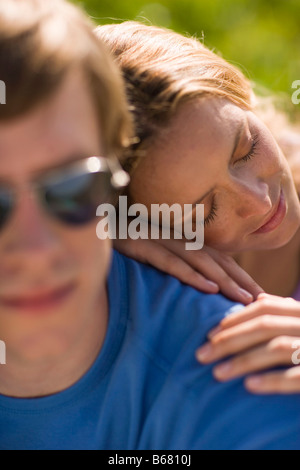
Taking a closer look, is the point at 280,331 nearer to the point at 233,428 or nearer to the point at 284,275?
the point at 233,428

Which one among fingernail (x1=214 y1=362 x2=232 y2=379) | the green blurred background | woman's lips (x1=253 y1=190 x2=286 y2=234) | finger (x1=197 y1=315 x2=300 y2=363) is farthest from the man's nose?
the green blurred background

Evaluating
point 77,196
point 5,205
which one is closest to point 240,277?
point 77,196

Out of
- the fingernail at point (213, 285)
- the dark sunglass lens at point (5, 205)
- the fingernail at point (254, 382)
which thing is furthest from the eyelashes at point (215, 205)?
the dark sunglass lens at point (5, 205)

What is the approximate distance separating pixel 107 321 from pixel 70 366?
0.16 m

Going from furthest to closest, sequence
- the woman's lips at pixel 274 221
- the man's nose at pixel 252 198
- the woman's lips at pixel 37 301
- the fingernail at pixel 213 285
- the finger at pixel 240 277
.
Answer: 1. the woman's lips at pixel 274 221
2. the man's nose at pixel 252 198
3. the finger at pixel 240 277
4. the fingernail at pixel 213 285
5. the woman's lips at pixel 37 301

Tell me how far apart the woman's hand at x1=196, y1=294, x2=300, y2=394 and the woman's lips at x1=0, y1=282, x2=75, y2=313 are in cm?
43

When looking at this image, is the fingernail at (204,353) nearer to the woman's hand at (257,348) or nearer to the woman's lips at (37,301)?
the woman's hand at (257,348)

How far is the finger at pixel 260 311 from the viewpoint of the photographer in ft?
6.45

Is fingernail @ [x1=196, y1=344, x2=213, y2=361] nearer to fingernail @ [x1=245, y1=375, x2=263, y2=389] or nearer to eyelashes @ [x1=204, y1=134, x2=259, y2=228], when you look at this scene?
fingernail @ [x1=245, y1=375, x2=263, y2=389]

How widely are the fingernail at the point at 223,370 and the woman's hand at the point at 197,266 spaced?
314 millimetres

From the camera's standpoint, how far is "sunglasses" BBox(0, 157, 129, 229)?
1633 millimetres

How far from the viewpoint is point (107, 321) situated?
207cm

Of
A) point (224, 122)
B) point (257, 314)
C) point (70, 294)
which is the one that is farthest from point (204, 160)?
point (70, 294)

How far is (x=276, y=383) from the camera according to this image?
186 centimetres
